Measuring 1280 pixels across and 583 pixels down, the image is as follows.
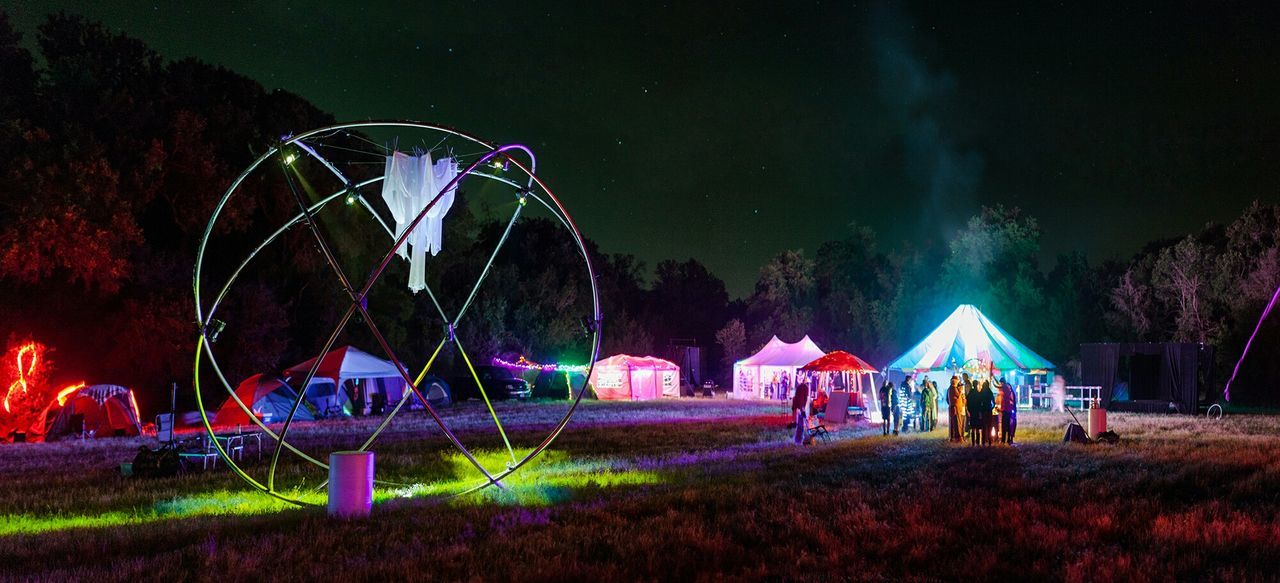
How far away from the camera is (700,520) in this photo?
27.8 feet

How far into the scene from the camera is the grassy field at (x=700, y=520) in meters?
6.71

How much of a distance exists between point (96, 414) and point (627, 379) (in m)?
27.3

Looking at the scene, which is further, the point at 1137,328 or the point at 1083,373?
the point at 1137,328

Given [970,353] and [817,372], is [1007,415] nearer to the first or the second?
[970,353]

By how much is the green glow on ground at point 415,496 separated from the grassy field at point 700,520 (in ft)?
0.18

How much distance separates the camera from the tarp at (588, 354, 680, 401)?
150 ft

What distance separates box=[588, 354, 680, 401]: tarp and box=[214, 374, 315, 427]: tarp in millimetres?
20362

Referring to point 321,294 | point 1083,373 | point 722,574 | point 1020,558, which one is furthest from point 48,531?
point 1083,373

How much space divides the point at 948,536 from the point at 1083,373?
28.1m

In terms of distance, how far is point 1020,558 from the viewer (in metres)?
7.01

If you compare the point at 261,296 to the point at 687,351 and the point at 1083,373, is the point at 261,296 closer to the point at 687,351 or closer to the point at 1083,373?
the point at 1083,373

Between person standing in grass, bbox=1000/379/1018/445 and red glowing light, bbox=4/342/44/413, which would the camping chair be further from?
person standing in grass, bbox=1000/379/1018/445

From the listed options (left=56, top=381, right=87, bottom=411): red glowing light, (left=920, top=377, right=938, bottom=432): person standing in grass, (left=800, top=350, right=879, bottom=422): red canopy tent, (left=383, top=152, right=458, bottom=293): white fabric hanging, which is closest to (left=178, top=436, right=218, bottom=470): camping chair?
(left=383, top=152, right=458, bottom=293): white fabric hanging

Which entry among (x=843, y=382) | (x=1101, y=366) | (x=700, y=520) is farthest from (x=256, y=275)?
(x=1101, y=366)
